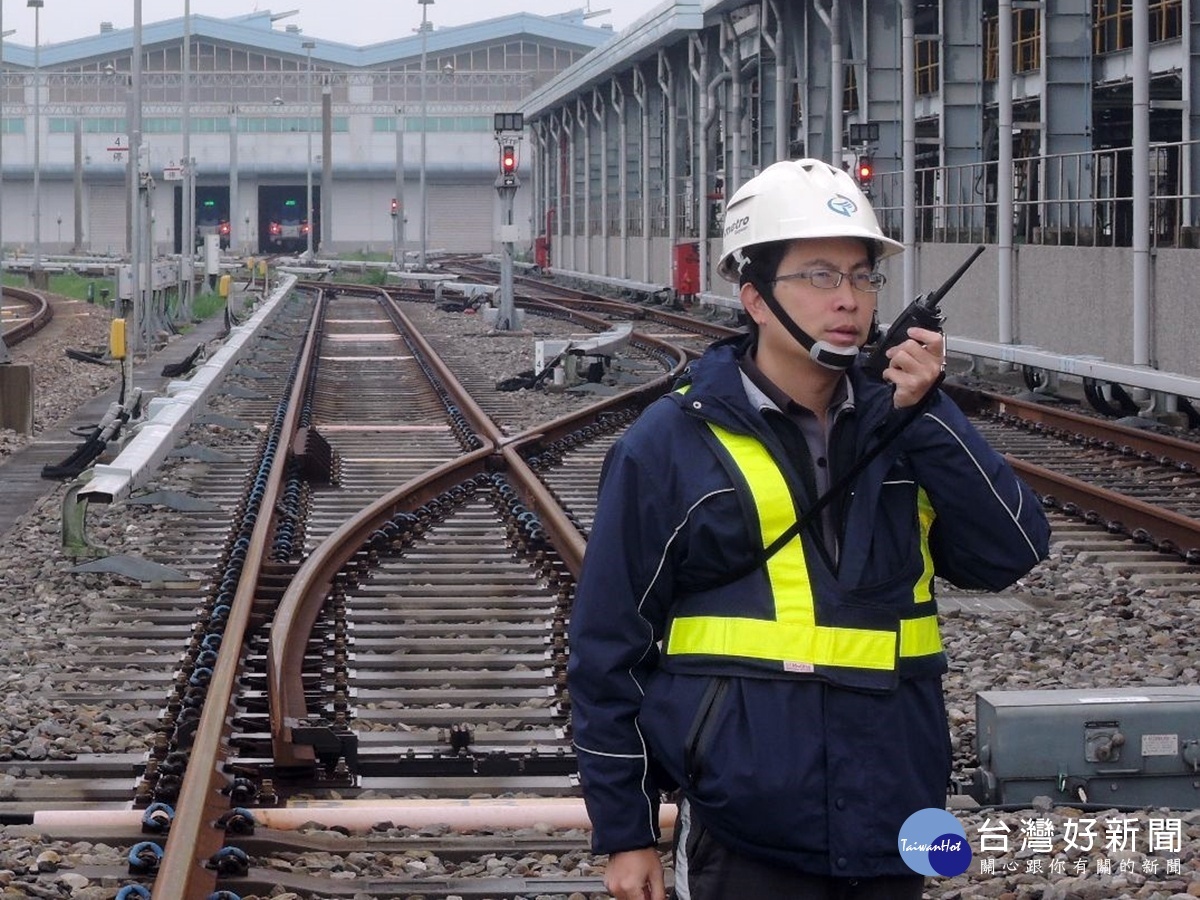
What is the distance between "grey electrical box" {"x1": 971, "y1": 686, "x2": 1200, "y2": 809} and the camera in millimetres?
5859

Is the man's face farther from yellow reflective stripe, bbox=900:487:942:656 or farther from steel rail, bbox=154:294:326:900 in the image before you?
steel rail, bbox=154:294:326:900

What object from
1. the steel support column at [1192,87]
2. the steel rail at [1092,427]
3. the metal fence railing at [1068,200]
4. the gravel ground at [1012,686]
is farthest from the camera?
the steel support column at [1192,87]

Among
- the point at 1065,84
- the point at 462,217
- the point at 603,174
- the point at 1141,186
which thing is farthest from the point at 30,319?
the point at 462,217

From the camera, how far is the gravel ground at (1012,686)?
518 centimetres

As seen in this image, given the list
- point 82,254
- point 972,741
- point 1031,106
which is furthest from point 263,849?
point 82,254

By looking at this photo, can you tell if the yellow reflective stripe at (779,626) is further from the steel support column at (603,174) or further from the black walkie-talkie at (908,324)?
the steel support column at (603,174)

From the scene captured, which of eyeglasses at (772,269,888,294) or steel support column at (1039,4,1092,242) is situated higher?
steel support column at (1039,4,1092,242)

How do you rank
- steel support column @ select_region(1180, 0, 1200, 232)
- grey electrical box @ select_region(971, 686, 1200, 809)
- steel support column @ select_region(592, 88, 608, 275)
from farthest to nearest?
steel support column @ select_region(592, 88, 608, 275), steel support column @ select_region(1180, 0, 1200, 232), grey electrical box @ select_region(971, 686, 1200, 809)

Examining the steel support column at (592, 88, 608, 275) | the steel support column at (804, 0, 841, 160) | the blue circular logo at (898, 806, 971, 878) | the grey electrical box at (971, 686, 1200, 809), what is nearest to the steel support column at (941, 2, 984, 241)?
the steel support column at (804, 0, 841, 160)

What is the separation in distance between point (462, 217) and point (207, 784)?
99.3 meters

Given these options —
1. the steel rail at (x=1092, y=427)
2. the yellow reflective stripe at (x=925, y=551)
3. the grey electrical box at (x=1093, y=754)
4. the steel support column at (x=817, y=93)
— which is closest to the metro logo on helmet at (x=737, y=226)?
the yellow reflective stripe at (x=925, y=551)

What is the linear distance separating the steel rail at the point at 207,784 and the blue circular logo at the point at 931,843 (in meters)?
2.28

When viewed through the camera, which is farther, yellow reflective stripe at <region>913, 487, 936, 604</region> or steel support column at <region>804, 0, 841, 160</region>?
steel support column at <region>804, 0, 841, 160</region>

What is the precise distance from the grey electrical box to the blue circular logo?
2791mm
